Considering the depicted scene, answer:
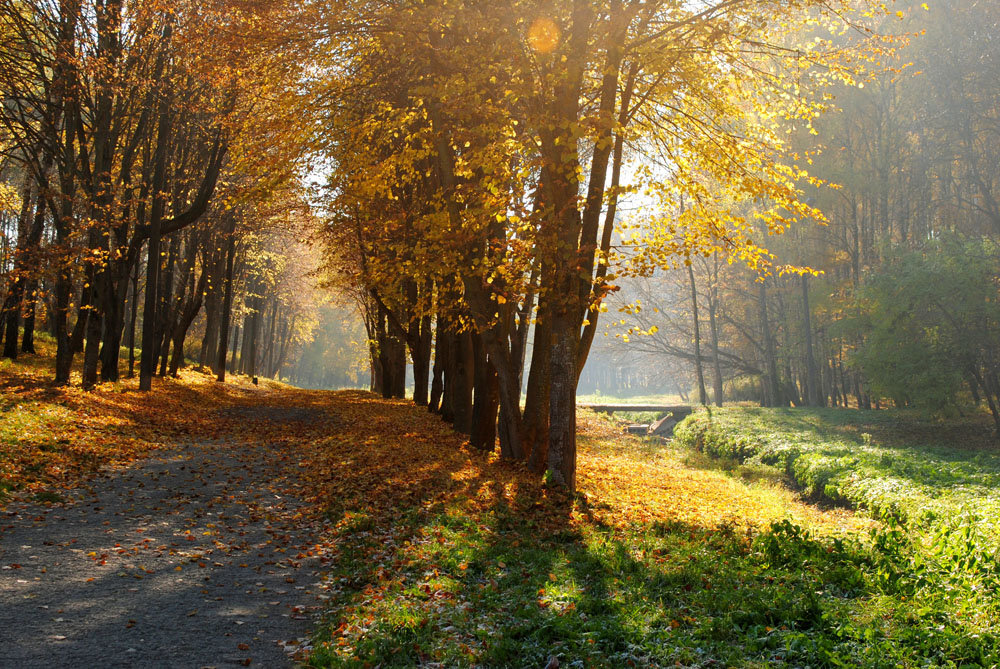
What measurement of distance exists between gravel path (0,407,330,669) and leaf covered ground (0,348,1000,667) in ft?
1.26

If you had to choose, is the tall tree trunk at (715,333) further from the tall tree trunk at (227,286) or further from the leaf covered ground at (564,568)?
the leaf covered ground at (564,568)

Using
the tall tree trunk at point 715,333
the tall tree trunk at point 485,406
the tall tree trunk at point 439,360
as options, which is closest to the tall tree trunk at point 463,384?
the tall tree trunk at point 485,406

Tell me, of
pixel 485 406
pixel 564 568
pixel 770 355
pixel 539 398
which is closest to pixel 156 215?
pixel 485 406

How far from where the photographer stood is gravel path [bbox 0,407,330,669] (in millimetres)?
4891

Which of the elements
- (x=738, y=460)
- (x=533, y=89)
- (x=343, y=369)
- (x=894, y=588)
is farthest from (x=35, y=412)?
(x=343, y=369)

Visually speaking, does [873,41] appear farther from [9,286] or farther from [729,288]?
[729,288]

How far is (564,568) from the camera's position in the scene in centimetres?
695

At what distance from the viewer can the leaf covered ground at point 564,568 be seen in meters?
4.83

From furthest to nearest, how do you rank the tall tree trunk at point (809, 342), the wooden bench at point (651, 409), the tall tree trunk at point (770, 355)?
the tall tree trunk at point (770, 355), the wooden bench at point (651, 409), the tall tree trunk at point (809, 342)

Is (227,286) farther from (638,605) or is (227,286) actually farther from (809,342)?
(809,342)

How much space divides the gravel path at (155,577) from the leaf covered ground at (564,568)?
0.38 meters

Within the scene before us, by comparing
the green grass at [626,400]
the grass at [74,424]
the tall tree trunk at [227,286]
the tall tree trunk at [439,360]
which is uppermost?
the tall tree trunk at [227,286]

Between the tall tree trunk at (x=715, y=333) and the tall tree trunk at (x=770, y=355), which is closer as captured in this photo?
the tall tree trunk at (x=770, y=355)

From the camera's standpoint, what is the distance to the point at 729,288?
44.7m
